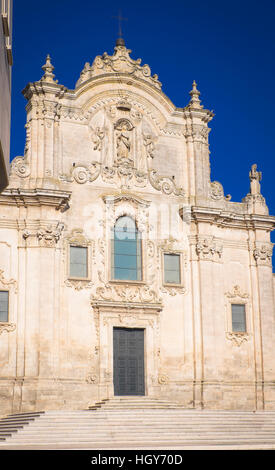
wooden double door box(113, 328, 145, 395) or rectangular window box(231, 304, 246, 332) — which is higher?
rectangular window box(231, 304, 246, 332)

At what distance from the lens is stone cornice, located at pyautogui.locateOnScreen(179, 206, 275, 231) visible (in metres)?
29.0

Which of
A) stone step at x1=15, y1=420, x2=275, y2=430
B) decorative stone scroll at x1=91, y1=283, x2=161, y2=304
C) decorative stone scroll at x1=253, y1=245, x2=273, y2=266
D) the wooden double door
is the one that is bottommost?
stone step at x1=15, y1=420, x2=275, y2=430

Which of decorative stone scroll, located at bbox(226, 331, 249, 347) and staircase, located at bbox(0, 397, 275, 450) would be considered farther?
decorative stone scroll, located at bbox(226, 331, 249, 347)

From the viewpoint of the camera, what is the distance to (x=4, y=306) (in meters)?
26.0

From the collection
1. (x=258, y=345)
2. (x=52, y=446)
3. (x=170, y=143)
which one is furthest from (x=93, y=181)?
(x=52, y=446)

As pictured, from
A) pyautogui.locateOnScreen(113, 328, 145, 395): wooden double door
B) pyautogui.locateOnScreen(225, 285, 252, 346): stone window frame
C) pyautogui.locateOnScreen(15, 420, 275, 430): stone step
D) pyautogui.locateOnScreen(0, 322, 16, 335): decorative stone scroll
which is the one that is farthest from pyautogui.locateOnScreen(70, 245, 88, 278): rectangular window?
pyautogui.locateOnScreen(15, 420, 275, 430): stone step

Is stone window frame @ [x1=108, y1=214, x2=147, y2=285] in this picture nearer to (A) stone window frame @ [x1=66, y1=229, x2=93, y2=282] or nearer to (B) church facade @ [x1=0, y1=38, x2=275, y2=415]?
(B) church facade @ [x1=0, y1=38, x2=275, y2=415]

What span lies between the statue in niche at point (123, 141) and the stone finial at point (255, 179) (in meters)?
5.20

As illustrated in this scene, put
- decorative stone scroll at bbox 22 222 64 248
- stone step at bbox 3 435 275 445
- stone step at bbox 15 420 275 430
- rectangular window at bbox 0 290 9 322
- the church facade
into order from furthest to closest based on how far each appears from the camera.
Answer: decorative stone scroll at bbox 22 222 64 248 → the church facade → rectangular window at bbox 0 290 9 322 → stone step at bbox 15 420 275 430 → stone step at bbox 3 435 275 445

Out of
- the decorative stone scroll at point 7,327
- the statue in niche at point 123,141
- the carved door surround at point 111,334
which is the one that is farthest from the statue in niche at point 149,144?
the decorative stone scroll at point 7,327

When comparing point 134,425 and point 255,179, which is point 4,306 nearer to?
point 134,425

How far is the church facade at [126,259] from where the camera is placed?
1034 inches

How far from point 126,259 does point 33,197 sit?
13.0ft

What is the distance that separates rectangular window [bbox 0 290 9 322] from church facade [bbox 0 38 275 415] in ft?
0.15
